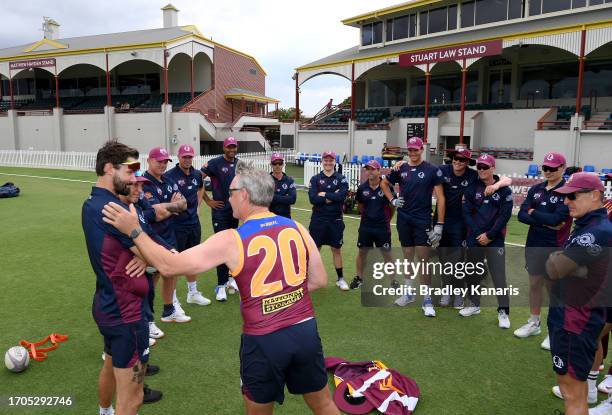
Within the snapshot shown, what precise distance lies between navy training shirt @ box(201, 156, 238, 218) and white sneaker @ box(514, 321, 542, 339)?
4342 mm

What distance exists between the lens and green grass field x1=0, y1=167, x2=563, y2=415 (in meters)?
4.39

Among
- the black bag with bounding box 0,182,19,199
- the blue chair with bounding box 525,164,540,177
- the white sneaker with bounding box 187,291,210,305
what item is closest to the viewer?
the white sneaker with bounding box 187,291,210,305

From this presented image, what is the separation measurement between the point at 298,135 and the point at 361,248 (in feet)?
81.3

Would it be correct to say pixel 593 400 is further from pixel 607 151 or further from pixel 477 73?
pixel 477 73

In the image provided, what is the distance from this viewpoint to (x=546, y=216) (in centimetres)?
535

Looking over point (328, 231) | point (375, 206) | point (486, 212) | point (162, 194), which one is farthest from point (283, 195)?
point (486, 212)

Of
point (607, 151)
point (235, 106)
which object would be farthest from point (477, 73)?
point (235, 106)

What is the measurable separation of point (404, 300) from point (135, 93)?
36896 mm

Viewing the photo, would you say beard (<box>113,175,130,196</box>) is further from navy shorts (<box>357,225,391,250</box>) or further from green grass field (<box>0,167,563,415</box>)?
navy shorts (<box>357,225,391,250</box>)

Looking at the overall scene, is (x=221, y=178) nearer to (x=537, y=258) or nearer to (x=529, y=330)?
(x=537, y=258)

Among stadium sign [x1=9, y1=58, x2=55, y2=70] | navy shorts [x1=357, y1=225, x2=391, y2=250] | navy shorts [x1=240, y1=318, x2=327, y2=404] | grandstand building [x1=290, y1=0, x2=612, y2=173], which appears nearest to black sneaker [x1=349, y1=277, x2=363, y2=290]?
navy shorts [x1=357, y1=225, x2=391, y2=250]

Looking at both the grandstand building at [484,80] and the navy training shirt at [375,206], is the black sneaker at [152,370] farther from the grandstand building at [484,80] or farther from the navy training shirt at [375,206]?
the grandstand building at [484,80]

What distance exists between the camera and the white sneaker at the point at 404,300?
6.97 metres

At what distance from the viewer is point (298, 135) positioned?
31.7m
